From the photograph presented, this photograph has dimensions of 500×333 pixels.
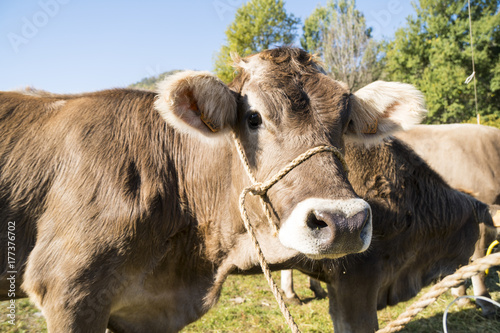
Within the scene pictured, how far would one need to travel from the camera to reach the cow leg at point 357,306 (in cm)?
325

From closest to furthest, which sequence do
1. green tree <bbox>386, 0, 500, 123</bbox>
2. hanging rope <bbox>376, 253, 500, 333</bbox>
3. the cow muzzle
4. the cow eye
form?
hanging rope <bbox>376, 253, 500, 333</bbox>
the cow muzzle
the cow eye
green tree <bbox>386, 0, 500, 123</bbox>

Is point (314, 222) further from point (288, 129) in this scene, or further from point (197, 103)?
point (197, 103)

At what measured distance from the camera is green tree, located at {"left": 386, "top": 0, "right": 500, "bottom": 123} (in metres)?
25.0

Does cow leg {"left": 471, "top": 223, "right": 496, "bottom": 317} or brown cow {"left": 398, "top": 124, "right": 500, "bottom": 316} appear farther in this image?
brown cow {"left": 398, "top": 124, "right": 500, "bottom": 316}

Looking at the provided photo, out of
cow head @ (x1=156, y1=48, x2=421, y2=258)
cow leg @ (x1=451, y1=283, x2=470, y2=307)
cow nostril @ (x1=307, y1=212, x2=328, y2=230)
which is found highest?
cow head @ (x1=156, y1=48, x2=421, y2=258)

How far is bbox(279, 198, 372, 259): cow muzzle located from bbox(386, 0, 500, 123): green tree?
2783 cm

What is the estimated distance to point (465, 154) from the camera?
264 inches

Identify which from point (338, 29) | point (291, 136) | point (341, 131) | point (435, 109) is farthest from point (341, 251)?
point (338, 29)

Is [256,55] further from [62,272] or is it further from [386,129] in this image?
[62,272]

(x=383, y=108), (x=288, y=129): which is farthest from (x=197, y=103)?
(x=383, y=108)

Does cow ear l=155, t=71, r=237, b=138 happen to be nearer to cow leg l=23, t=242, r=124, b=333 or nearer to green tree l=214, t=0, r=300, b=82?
cow leg l=23, t=242, r=124, b=333

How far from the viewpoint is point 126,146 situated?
2.69 meters

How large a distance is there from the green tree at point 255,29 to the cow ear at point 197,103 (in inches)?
1008

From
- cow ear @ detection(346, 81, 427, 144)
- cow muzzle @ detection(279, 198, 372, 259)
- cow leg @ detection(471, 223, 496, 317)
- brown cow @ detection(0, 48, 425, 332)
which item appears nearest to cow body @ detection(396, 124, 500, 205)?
cow leg @ detection(471, 223, 496, 317)
